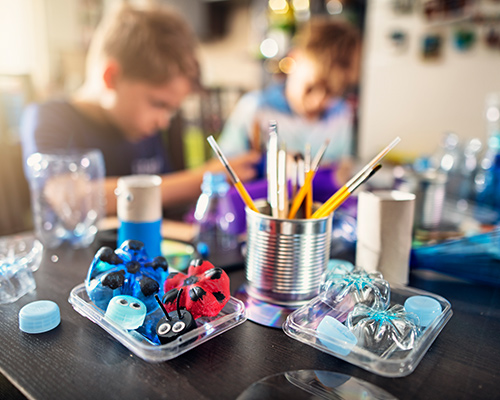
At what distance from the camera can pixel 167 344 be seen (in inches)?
15.4

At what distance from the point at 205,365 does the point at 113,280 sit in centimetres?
13

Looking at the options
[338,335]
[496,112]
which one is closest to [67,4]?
[496,112]

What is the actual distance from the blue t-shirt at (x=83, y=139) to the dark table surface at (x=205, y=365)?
83 cm

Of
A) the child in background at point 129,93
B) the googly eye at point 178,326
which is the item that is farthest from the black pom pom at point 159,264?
the child in background at point 129,93

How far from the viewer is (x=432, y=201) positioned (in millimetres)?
760

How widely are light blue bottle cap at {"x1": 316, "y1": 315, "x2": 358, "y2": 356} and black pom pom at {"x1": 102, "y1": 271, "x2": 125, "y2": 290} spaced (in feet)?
0.67

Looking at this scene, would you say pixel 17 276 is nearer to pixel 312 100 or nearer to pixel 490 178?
pixel 490 178

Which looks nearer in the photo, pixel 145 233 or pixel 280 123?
pixel 145 233

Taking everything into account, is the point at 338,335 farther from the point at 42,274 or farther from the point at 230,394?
the point at 42,274

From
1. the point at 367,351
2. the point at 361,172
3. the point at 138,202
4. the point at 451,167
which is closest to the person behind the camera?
the point at 367,351

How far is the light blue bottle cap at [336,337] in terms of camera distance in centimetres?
40

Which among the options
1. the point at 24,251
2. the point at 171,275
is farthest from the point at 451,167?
the point at 24,251

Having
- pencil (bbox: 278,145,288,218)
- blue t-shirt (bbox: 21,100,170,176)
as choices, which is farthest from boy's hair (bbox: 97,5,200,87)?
pencil (bbox: 278,145,288,218)

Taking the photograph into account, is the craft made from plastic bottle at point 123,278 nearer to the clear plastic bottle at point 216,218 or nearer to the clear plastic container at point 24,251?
the clear plastic container at point 24,251
